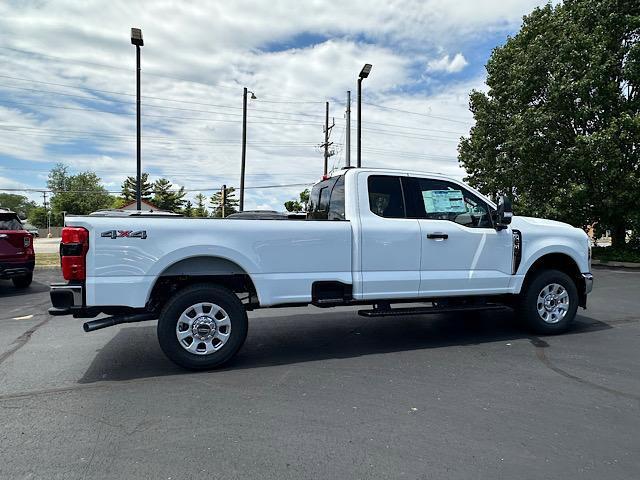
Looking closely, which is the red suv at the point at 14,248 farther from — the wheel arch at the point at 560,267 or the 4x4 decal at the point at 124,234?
the wheel arch at the point at 560,267

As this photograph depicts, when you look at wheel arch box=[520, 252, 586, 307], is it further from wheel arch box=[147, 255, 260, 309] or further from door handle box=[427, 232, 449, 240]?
wheel arch box=[147, 255, 260, 309]

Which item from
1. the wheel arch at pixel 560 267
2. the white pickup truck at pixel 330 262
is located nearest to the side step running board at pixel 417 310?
the white pickup truck at pixel 330 262

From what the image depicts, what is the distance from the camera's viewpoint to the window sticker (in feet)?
18.3

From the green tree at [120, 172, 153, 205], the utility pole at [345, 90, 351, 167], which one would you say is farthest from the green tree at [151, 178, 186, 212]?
the utility pole at [345, 90, 351, 167]

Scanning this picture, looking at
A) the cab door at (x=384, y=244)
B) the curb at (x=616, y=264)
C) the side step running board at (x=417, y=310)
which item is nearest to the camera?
the cab door at (x=384, y=244)

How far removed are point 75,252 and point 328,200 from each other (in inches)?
115

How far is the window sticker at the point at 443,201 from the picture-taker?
18.3 ft

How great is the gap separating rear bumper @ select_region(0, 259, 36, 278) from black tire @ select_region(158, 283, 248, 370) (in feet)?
22.9

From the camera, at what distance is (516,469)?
281 cm

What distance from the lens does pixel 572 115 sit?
55.0 feet

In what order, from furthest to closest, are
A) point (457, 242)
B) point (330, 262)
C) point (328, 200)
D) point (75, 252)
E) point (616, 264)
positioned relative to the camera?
point (616, 264), point (328, 200), point (457, 242), point (330, 262), point (75, 252)

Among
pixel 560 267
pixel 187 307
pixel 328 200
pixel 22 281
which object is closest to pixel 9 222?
pixel 22 281

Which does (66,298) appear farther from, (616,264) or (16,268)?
(616,264)

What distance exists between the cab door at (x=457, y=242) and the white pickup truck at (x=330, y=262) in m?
0.01
